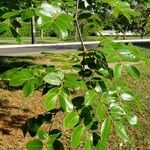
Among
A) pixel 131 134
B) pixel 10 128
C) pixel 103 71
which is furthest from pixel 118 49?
pixel 131 134

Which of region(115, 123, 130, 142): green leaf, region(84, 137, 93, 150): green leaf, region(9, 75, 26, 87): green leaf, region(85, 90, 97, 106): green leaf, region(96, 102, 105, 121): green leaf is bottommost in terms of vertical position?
region(84, 137, 93, 150): green leaf

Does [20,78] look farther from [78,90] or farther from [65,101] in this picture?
[78,90]

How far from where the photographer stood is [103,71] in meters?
2.30

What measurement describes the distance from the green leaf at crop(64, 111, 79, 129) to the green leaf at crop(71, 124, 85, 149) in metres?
0.03

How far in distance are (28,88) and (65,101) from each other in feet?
0.62

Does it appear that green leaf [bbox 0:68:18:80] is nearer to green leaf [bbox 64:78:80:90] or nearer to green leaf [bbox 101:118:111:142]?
green leaf [bbox 64:78:80:90]

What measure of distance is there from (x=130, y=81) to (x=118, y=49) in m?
11.6

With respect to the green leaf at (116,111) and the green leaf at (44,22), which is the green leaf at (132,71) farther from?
the green leaf at (44,22)

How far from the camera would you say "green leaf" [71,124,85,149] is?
1881 millimetres

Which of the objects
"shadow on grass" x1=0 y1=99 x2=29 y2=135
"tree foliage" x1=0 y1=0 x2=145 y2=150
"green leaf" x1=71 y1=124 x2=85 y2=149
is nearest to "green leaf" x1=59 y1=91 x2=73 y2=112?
"tree foliage" x1=0 y1=0 x2=145 y2=150

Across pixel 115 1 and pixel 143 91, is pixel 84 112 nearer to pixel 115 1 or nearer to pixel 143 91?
pixel 115 1

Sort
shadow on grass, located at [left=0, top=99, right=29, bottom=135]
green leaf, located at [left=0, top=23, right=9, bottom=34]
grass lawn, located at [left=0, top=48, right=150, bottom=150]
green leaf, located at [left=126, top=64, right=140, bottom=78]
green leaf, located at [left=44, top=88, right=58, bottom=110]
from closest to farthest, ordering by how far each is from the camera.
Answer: green leaf, located at [left=44, top=88, right=58, bottom=110] → green leaf, located at [left=126, top=64, right=140, bottom=78] → green leaf, located at [left=0, top=23, right=9, bottom=34] → grass lawn, located at [left=0, top=48, right=150, bottom=150] → shadow on grass, located at [left=0, top=99, right=29, bottom=135]

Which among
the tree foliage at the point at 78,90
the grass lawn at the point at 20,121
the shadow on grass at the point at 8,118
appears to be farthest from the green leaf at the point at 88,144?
the shadow on grass at the point at 8,118

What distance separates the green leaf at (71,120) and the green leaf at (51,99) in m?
0.15
